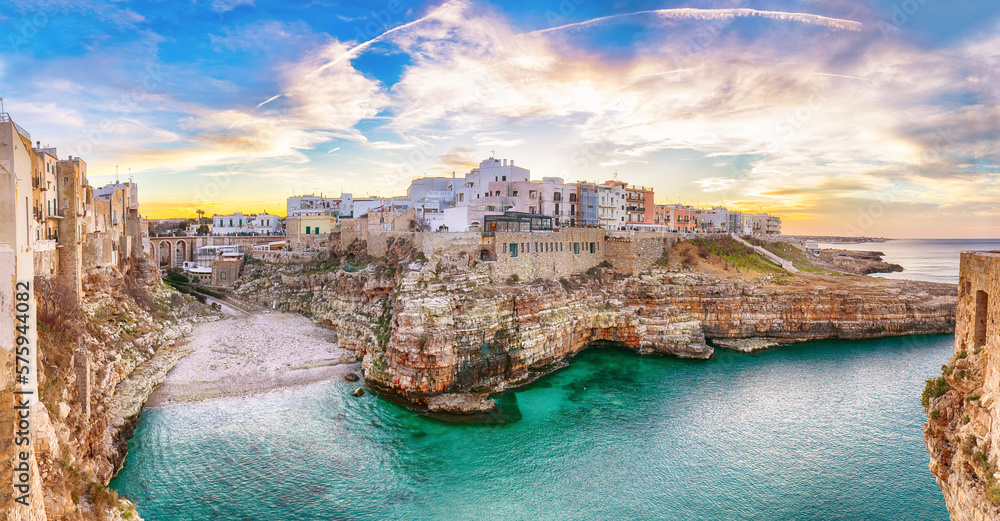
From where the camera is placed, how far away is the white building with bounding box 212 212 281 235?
7119 cm

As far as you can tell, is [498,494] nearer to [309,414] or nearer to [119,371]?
[309,414]

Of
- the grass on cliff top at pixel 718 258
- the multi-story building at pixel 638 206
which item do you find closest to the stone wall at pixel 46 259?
the grass on cliff top at pixel 718 258

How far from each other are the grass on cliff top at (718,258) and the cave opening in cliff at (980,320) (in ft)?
114

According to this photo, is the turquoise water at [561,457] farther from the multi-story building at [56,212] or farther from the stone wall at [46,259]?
the multi-story building at [56,212]

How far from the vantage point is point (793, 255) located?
192 ft

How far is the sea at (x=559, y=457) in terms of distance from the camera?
17.6 meters

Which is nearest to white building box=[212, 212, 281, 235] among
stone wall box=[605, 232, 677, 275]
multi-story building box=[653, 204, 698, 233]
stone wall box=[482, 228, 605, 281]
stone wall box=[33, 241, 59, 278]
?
stone wall box=[33, 241, 59, 278]

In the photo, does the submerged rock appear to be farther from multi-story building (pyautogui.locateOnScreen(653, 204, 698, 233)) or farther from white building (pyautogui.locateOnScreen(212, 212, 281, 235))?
white building (pyautogui.locateOnScreen(212, 212, 281, 235))

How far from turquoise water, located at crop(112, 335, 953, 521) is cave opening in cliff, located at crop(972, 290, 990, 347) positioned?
10752 millimetres

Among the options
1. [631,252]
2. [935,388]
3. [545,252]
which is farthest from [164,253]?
[935,388]

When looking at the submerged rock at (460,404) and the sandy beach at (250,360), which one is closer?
the submerged rock at (460,404)

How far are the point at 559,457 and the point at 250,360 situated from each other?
2088cm

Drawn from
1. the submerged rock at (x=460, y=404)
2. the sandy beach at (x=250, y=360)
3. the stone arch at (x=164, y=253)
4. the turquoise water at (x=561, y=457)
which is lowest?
the turquoise water at (x=561, y=457)

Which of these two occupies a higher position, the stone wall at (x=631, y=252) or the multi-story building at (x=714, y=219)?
the multi-story building at (x=714, y=219)
